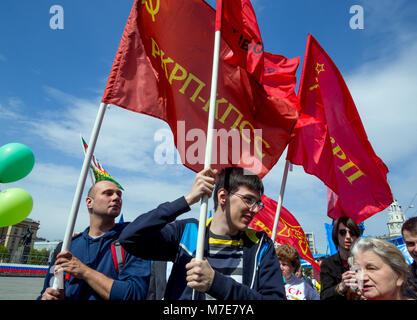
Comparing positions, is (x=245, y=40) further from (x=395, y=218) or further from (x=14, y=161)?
(x=395, y=218)

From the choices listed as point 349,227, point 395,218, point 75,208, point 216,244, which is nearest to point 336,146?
point 349,227

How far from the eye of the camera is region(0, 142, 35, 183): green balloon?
5.06 m

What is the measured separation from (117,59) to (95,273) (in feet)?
6.25

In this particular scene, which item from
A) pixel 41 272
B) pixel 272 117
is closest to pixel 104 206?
pixel 272 117

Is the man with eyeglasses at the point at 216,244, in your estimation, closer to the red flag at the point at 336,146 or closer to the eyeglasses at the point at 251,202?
the eyeglasses at the point at 251,202

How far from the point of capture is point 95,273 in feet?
7.59

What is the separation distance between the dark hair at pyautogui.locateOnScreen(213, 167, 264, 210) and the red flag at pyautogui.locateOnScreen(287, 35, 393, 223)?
209 centimetres

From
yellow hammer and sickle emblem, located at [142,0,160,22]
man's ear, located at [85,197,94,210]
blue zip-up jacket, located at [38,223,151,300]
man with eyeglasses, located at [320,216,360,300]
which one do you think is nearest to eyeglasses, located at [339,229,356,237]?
man with eyeglasses, located at [320,216,360,300]

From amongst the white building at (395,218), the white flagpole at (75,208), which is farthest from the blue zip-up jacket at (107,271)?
the white building at (395,218)

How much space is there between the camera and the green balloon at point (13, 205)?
4867 mm

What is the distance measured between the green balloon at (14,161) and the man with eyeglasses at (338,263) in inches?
192

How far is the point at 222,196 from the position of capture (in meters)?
2.41
